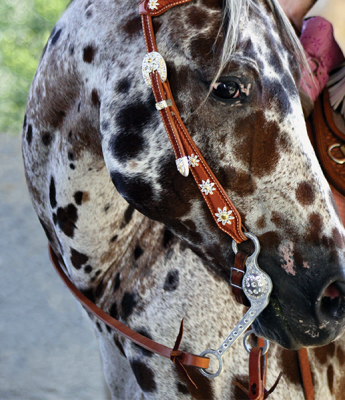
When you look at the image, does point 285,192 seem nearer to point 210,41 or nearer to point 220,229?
point 220,229

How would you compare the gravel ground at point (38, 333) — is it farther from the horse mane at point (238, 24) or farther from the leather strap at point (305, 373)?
the horse mane at point (238, 24)

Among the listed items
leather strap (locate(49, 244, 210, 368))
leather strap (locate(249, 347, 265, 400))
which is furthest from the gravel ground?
leather strap (locate(249, 347, 265, 400))

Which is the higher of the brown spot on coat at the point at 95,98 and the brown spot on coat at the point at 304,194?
the brown spot on coat at the point at 95,98

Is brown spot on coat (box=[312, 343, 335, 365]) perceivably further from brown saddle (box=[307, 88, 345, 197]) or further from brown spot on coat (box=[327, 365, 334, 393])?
brown saddle (box=[307, 88, 345, 197])

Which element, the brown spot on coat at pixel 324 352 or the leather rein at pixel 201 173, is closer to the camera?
the leather rein at pixel 201 173

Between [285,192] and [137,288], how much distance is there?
55 centimetres

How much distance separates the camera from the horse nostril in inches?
30.8

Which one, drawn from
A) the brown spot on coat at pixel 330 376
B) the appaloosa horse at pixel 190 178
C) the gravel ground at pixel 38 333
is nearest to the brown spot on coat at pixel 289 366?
the appaloosa horse at pixel 190 178

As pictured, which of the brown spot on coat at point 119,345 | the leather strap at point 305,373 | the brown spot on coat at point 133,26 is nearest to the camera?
the brown spot on coat at point 133,26

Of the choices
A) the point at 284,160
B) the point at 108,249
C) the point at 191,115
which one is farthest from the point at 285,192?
the point at 108,249

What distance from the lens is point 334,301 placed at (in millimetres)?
787

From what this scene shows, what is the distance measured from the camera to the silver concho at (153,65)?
0.81 m

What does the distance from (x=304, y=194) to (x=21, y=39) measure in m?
4.57

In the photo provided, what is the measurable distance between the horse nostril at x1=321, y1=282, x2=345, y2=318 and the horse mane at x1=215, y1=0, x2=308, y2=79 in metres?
0.51
